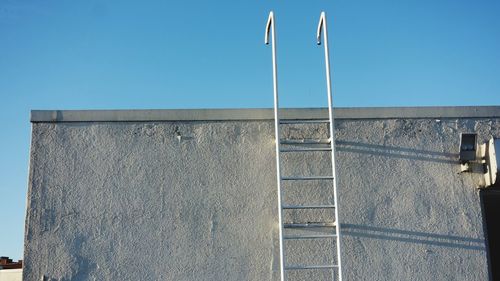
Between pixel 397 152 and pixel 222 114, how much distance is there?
169 centimetres

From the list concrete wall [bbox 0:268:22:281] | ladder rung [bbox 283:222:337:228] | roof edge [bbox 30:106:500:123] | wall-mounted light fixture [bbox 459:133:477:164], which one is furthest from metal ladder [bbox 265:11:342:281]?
concrete wall [bbox 0:268:22:281]

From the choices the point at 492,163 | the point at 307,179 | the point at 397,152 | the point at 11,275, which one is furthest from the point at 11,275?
the point at 492,163

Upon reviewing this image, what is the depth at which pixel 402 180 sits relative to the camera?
225 inches

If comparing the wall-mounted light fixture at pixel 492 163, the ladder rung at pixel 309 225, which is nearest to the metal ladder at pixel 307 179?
the ladder rung at pixel 309 225

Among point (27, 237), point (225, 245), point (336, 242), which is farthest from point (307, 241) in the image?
point (27, 237)

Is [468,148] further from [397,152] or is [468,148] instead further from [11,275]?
[11,275]

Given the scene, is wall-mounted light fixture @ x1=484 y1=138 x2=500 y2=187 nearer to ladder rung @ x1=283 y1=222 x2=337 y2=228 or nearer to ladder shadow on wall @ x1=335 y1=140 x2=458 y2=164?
ladder shadow on wall @ x1=335 y1=140 x2=458 y2=164

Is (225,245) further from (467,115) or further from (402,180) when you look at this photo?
(467,115)

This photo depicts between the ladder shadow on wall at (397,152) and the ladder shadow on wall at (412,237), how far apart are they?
0.70 meters

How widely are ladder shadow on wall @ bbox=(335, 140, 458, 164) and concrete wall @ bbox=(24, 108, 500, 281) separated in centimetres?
1

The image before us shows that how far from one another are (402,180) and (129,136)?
2.59 m

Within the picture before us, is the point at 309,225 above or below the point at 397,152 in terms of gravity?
below

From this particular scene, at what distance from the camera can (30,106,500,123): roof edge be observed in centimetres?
567

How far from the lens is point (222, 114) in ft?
18.8
